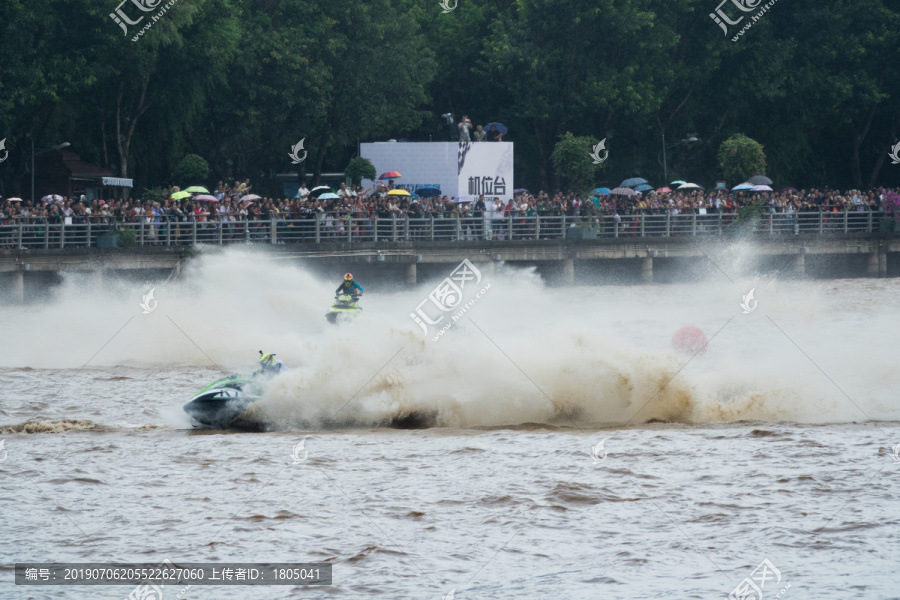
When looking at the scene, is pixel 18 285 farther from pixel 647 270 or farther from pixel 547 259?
pixel 647 270

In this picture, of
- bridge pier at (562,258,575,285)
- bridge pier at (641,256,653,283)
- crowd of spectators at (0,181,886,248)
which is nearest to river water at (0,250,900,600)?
crowd of spectators at (0,181,886,248)

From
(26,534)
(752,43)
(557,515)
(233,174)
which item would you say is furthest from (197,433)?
(752,43)

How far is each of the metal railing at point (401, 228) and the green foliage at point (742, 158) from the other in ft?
16.7

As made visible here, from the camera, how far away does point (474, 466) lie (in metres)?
14.5

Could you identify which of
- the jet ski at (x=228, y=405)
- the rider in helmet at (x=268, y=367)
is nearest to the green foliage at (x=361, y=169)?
the rider in helmet at (x=268, y=367)

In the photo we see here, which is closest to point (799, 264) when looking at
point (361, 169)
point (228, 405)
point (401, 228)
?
point (401, 228)

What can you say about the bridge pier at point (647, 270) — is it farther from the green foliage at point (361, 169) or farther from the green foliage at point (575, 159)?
the green foliage at point (361, 169)

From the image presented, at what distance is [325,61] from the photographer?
4638 centimetres

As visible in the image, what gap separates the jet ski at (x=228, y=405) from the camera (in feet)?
54.8

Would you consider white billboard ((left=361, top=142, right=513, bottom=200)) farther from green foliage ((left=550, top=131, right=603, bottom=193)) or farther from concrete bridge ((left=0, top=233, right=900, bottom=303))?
green foliage ((left=550, top=131, right=603, bottom=193))

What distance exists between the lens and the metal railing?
32.2 m

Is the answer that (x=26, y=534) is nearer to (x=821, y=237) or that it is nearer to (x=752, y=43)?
(x=821, y=237)

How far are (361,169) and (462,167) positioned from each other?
149 inches

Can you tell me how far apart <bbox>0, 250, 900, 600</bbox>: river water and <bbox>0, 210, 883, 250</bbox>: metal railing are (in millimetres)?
6863
